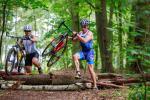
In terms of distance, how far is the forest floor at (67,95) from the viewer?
10039mm

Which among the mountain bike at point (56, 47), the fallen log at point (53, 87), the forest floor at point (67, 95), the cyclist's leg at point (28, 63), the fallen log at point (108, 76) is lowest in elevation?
the forest floor at point (67, 95)

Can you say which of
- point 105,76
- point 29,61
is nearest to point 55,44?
point 29,61

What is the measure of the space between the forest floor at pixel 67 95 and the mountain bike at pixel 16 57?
1.13 meters

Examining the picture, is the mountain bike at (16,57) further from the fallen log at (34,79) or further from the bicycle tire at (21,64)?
the fallen log at (34,79)

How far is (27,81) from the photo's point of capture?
38.7 ft

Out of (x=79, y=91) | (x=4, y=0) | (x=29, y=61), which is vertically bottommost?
(x=79, y=91)

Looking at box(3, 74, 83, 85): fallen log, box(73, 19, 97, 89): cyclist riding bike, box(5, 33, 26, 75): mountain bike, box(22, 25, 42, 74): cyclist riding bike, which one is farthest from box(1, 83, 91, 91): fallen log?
box(22, 25, 42, 74): cyclist riding bike

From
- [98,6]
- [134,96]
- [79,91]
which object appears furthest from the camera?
[98,6]

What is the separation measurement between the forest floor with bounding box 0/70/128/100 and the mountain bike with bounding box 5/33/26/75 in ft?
3.69

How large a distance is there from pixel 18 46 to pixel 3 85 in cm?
164

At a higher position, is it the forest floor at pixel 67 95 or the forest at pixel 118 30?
the forest at pixel 118 30

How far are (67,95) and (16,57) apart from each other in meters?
2.83

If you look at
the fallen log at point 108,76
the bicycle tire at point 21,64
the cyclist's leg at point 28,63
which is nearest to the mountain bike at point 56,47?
the cyclist's leg at point 28,63

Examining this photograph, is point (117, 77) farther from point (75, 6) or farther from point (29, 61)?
point (75, 6)
